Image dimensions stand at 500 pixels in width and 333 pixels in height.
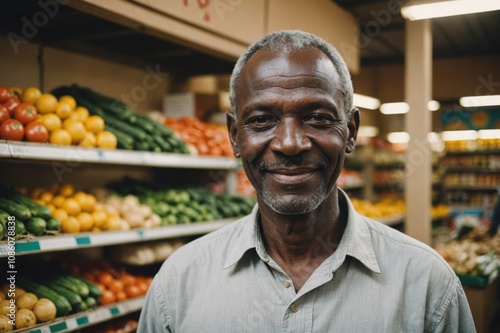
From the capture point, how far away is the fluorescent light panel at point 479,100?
34.4ft

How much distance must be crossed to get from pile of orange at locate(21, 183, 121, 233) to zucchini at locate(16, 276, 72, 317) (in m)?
0.35

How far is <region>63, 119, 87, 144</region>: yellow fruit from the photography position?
2.75 metres

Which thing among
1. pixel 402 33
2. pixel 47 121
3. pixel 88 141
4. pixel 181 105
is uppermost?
pixel 402 33

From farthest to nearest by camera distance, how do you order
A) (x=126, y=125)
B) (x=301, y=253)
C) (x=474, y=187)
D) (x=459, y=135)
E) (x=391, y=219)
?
(x=459, y=135)
(x=474, y=187)
(x=391, y=219)
(x=126, y=125)
(x=301, y=253)

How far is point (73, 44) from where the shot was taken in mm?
3584

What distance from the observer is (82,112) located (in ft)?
9.80

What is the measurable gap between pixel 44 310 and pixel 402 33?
8.36 metres

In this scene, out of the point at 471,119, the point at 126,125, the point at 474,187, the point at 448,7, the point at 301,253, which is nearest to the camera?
the point at 301,253

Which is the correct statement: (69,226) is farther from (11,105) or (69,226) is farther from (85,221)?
(11,105)

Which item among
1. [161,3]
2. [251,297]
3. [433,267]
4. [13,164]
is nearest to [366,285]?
[433,267]

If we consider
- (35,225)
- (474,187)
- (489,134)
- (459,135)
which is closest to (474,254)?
(35,225)

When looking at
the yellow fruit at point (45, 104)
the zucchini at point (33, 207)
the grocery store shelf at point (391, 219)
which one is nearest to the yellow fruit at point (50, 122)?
the yellow fruit at point (45, 104)

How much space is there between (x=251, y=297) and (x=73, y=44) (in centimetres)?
292

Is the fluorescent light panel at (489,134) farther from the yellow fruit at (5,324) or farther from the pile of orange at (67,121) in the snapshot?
the yellow fruit at (5,324)
